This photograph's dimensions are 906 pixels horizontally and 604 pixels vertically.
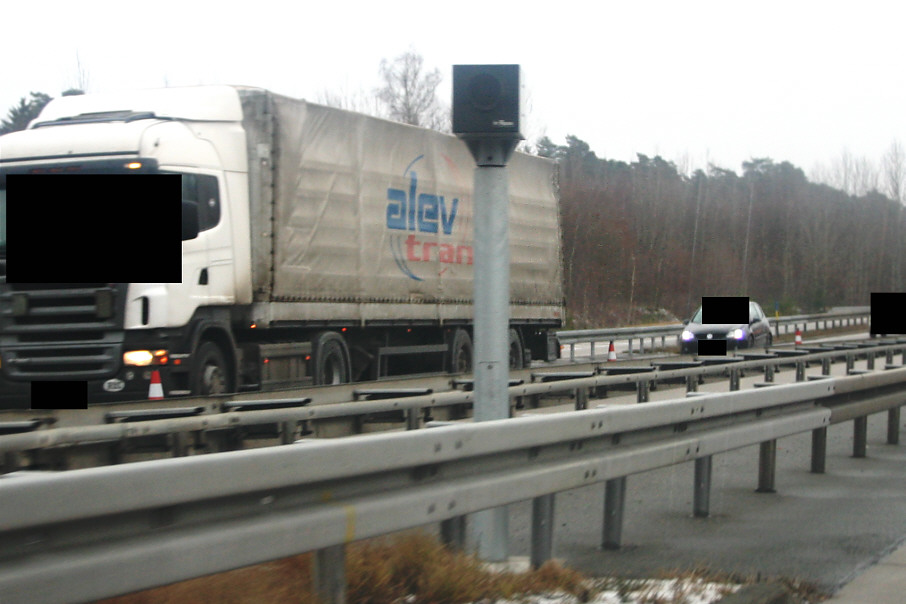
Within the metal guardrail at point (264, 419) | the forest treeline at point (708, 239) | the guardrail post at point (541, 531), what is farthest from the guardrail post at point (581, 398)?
the forest treeline at point (708, 239)

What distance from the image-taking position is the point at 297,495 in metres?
4.07

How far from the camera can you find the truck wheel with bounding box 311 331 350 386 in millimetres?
17250

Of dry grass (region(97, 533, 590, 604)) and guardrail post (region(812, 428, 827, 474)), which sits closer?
dry grass (region(97, 533, 590, 604))

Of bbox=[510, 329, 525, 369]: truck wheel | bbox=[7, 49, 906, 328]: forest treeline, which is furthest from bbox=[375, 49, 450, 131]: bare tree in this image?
bbox=[510, 329, 525, 369]: truck wheel

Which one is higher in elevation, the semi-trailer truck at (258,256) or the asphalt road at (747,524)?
the semi-trailer truck at (258,256)

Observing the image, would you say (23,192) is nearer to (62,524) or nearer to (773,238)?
(62,524)

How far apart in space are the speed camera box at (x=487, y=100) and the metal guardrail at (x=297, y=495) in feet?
4.82

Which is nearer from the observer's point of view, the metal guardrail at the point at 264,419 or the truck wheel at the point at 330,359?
the metal guardrail at the point at 264,419

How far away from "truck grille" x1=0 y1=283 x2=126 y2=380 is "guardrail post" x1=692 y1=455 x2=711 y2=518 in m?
7.74

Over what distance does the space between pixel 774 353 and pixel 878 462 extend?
1117 centimetres

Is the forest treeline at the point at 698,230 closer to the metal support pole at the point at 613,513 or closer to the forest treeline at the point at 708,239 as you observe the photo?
the forest treeline at the point at 708,239

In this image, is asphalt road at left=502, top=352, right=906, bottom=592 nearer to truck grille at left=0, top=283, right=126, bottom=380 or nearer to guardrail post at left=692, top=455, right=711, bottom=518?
guardrail post at left=692, top=455, right=711, bottom=518

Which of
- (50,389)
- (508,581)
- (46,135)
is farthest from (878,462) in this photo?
(46,135)

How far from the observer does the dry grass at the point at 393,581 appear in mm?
4242
